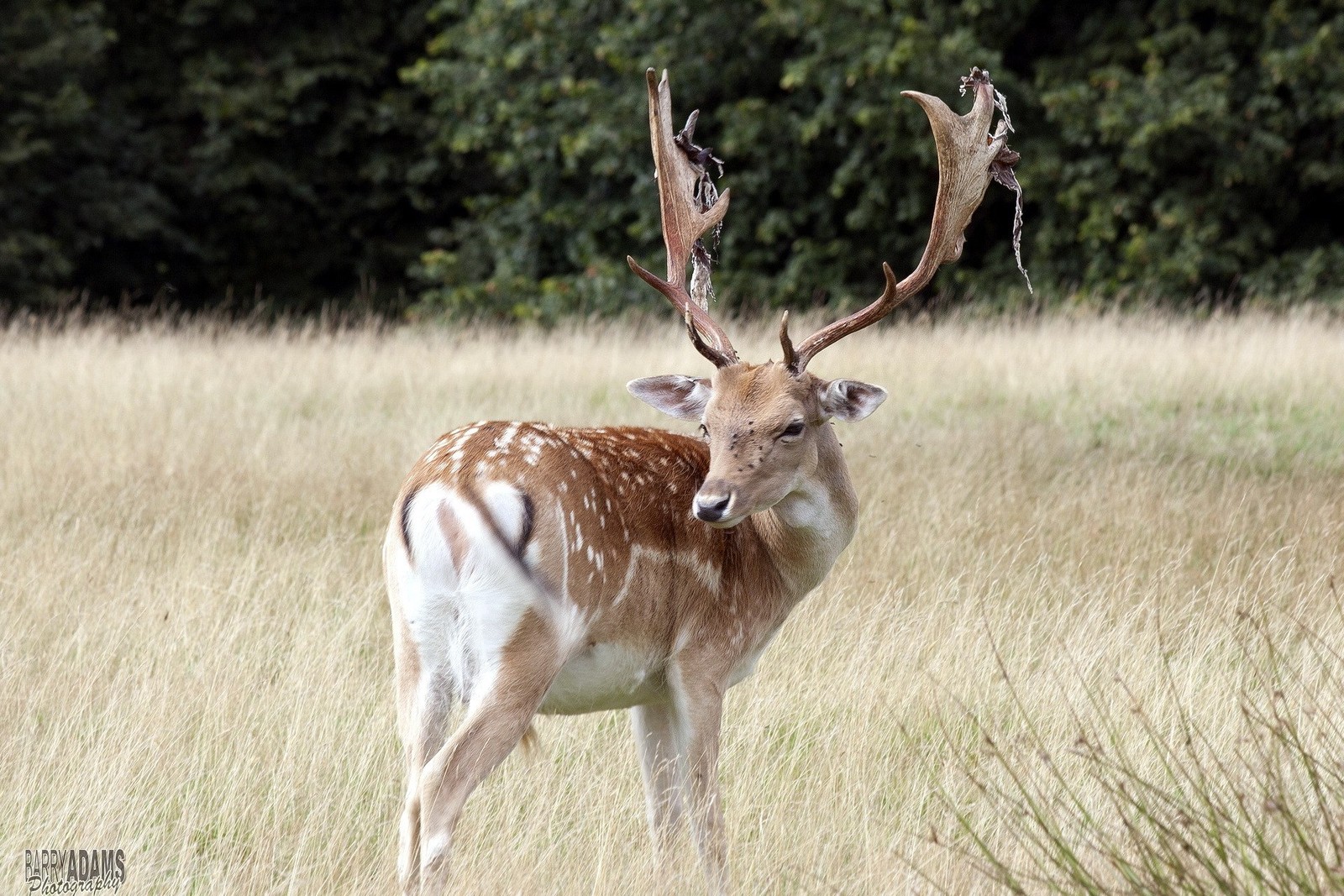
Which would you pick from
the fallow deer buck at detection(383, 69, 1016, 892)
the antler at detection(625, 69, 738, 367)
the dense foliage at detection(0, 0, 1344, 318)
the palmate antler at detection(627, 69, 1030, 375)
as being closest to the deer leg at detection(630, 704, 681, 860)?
the fallow deer buck at detection(383, 69, 1016, 892)

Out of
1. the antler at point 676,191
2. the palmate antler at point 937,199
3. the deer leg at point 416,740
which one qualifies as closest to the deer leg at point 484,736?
the deer leg at point 416,740

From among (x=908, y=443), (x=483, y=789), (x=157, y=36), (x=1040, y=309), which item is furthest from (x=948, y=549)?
(x=157, y=36)

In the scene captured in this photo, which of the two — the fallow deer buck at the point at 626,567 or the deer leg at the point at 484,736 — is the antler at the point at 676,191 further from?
the deer leg at the point at 484,736

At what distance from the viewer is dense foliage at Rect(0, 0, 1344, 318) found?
15164 mm

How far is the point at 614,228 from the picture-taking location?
18.1 metres

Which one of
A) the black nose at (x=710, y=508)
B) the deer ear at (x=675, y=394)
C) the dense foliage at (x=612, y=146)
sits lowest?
the dense foliage at (x=612, y=146)

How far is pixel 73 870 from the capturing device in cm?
328

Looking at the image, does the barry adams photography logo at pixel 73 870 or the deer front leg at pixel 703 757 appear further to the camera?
the deer front leg at pixel 703 757

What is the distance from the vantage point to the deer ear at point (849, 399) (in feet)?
12.3

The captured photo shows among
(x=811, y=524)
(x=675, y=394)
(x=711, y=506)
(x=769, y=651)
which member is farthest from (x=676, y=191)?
(x=711, y=506)

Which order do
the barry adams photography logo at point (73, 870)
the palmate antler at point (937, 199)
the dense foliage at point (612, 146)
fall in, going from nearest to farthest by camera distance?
the barry adams photography logo at point (73, 870) < the palmate antler at point (937, 199) < the dense foliage at point (612, 146)

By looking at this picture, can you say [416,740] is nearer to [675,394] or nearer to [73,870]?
[73,870]

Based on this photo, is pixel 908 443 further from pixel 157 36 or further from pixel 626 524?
pixel 157 36

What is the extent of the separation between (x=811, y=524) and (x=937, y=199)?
43.3 inches
